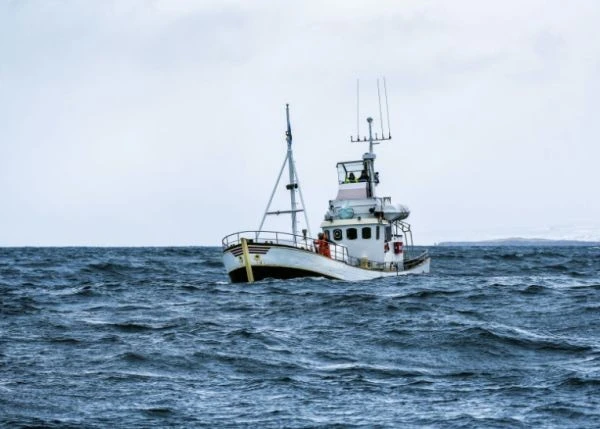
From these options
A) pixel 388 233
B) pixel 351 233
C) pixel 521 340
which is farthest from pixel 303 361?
pixel 388 233

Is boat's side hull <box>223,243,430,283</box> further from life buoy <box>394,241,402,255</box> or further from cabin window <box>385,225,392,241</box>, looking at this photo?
life buoy <box>394,241,402,255</box>

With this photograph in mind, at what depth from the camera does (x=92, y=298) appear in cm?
3688

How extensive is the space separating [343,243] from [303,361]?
2773 cm

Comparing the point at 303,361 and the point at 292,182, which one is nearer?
the point at 303,361

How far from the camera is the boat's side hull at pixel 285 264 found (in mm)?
42250

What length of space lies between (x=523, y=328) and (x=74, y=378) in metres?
12.7

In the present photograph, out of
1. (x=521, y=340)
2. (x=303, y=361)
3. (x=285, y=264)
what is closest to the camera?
(x=303, y=361)

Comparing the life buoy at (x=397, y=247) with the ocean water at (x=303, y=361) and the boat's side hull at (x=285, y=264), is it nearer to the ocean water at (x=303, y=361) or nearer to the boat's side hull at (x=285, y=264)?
the boat's side hull at (x=285, y=264)

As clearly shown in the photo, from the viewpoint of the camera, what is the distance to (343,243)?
4759cm

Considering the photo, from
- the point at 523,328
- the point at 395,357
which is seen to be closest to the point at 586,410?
the point at 395,357

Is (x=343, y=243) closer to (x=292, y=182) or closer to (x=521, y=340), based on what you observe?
(x=292, y=182)

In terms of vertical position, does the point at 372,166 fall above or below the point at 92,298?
above

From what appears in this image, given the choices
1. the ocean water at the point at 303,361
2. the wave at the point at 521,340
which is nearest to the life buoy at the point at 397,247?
the ocean water at the point at 303,361

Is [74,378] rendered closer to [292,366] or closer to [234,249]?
[292,366]
